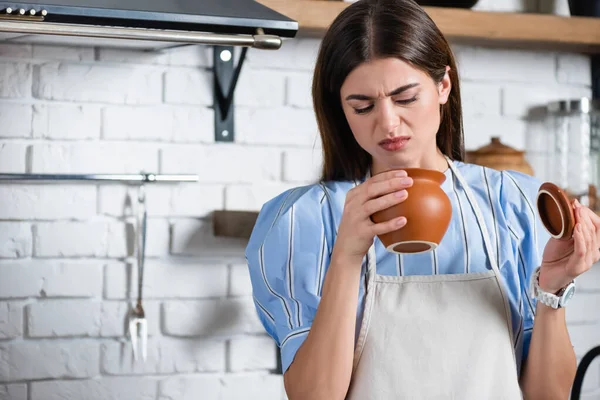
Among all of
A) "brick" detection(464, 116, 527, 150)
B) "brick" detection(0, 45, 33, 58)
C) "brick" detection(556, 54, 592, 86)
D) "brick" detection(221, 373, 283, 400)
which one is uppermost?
"brick" detection(556, 54, 592, 86)

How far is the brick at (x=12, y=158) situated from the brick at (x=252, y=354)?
0.56 m

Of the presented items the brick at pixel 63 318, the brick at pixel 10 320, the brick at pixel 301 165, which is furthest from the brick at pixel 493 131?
the brick at pixel 10 320

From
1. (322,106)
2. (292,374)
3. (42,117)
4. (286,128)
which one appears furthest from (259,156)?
(292,374)

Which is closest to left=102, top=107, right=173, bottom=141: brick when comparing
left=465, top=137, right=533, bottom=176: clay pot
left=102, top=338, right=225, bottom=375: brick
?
left=102, top=338, right=225, bottom=375: brick

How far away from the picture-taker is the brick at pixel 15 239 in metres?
1.67

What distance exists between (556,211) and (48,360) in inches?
43.1

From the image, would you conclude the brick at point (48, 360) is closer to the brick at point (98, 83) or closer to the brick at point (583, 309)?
the brick at point (98, 83)

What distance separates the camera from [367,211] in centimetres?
101

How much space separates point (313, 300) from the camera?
1.16 meters

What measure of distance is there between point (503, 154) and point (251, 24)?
2.35ft

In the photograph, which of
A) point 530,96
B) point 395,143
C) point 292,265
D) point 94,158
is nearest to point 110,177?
point 94,158

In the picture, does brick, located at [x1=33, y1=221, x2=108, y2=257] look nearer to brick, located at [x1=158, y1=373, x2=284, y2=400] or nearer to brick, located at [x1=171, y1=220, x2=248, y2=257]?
brick, located at [x1=171, y1=220, x2=248, y2=257]

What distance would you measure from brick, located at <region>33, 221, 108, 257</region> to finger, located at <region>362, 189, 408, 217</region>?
0.85m

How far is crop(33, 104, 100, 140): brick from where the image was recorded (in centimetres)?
167
